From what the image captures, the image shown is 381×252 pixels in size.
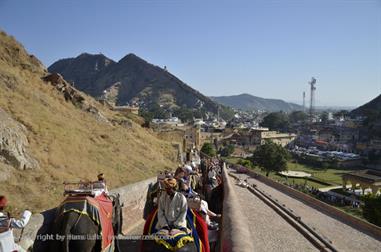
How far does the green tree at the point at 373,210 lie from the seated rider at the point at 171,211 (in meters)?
21.5

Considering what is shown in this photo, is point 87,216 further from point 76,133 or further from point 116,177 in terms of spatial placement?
point 76,133

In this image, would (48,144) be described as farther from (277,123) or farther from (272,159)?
(277,123)

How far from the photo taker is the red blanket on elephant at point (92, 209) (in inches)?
165

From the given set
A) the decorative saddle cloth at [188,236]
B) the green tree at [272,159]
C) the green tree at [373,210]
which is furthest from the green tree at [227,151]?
the decorative saddle cloth at [188,236]

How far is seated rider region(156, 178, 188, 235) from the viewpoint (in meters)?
4.05

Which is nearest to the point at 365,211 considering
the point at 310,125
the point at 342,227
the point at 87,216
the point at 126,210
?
the point at 342,227

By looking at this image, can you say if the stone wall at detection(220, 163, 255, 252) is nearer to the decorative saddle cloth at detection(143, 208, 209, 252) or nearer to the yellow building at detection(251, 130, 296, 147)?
the decorative saddle cloth at detection(143, 208, 209, 252)

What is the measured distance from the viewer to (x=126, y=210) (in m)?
7.46

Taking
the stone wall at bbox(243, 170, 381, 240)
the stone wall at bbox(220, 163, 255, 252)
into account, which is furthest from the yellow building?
the stone wall at bbox(220, 163, 255, 252)

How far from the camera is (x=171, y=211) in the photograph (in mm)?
4082

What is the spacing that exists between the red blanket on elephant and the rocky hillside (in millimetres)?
3109

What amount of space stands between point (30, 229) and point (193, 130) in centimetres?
5528

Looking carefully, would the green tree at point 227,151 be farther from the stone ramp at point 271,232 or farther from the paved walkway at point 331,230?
the stone ramp at point 271,232

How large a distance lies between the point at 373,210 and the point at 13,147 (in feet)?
70.3
